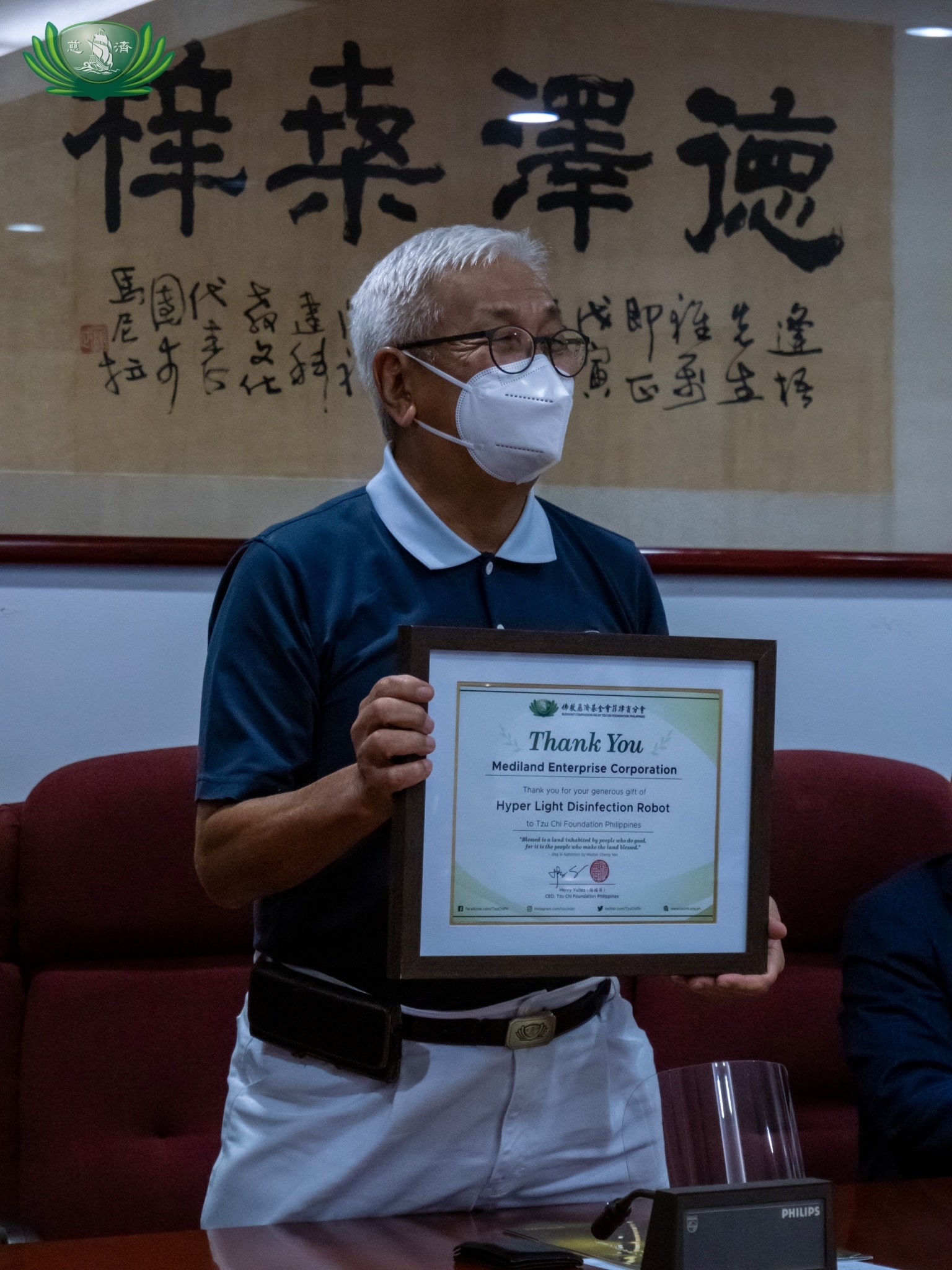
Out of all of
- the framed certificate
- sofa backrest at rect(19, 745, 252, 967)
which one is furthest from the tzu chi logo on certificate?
sofa backrest at rect(19, 745, 252, 967)

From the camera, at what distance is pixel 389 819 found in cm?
102

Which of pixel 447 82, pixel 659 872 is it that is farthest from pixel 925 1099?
pixel 447 82

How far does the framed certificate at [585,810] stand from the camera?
101cm

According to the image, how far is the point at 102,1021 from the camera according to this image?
5.92 feet

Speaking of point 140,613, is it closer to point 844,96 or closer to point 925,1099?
point 925,1099

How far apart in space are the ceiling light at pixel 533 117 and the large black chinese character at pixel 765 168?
0.22 m

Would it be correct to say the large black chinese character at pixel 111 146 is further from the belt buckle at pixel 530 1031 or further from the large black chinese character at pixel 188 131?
the belt buckle at pixel 530 1031

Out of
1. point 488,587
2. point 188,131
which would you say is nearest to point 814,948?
point 488,587

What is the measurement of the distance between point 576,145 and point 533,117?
0.08 m

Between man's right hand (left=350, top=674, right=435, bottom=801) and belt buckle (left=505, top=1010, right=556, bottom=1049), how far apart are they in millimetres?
279

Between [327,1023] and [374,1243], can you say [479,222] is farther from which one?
[374,1243]

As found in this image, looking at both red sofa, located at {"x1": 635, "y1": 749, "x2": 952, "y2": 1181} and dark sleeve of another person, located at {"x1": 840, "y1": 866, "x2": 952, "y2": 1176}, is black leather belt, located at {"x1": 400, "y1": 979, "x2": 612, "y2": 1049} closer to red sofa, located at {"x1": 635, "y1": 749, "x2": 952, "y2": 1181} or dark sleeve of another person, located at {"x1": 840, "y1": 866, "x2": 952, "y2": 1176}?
dark sleeve of another person, located at {"x1": 840, "y1": 866, "x2": 952, "y2": 1176}

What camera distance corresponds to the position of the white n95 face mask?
47.4 inches

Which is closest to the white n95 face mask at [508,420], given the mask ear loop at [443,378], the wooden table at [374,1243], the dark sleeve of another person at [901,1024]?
the mask ear loop at [443,378]
